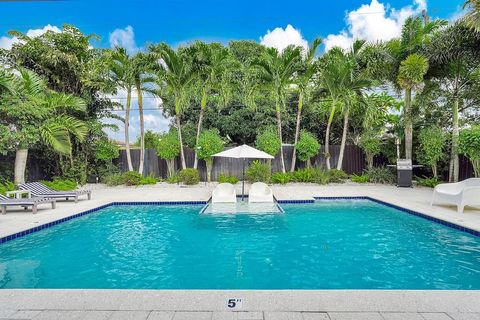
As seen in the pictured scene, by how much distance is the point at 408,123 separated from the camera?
12992mm

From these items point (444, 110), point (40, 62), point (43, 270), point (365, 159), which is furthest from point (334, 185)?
point (40, 62)

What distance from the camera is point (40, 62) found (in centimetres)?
1296

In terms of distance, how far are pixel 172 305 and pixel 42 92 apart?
38.0ft

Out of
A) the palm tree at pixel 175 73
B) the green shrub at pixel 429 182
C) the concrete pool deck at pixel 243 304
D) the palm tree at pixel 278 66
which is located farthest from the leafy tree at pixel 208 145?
the concrete pool deck at pixel 243 304

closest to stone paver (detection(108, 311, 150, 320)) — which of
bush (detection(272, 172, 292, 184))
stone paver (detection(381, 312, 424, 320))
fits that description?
stone paver (detection(381, 312, 424, 320))

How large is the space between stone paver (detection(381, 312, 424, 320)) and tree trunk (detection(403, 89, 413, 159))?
11680mm

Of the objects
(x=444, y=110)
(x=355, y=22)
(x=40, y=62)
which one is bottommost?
(x=444, y=110)

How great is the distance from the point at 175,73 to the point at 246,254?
10.9 metres

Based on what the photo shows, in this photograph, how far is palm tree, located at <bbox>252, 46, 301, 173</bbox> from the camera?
14391 mm

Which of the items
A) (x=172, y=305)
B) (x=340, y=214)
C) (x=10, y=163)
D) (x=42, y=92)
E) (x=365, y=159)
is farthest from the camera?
(x=365, y=159)

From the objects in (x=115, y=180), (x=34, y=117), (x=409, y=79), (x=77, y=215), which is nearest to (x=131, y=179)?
(x=115, y=180)

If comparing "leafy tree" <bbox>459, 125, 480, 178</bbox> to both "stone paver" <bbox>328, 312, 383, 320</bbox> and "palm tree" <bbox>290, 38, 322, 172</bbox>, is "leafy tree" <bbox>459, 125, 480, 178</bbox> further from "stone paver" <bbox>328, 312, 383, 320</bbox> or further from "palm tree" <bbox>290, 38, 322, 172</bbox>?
"stone paver" <bbox>328, 312, 383, 320</bbox>

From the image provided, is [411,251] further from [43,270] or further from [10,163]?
[10,163]

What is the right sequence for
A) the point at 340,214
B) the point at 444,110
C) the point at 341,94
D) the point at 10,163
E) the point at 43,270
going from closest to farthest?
the point at 43,270 → the point at 340,214 → the point at 10,163 → the point at 444,110 → the point at 341,94
